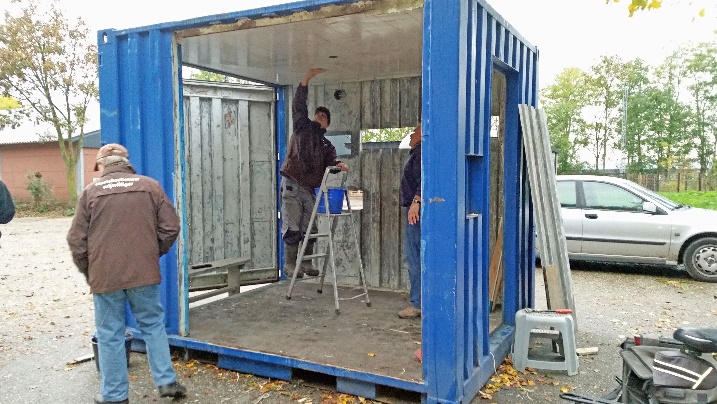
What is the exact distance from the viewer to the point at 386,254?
22.5 feet

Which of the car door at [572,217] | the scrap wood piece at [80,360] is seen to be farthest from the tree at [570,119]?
the scrap wood piece at [80,360]

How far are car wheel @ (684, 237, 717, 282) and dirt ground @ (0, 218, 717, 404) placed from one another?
7.6 inches

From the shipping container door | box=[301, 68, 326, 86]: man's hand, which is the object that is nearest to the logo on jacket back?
box=[301, 68, 326, 86]: man's hand

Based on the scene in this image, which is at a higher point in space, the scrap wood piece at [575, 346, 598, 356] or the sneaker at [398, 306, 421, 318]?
the sneaker at [398, 306, 421, 318]

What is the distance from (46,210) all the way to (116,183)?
74.5 ft

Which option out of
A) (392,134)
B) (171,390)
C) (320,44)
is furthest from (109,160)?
(392,134)

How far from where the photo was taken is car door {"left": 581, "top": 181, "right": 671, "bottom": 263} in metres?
8.23

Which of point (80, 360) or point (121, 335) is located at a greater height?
point (121, 335)

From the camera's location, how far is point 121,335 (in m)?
3.68

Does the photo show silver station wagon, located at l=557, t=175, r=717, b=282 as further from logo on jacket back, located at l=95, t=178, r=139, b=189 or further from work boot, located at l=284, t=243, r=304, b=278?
logo on jacket back, located at l=95, t=178, r=139, b=189

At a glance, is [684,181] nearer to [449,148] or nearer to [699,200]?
[699,200]

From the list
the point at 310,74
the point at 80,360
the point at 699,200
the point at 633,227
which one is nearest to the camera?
the point at 80,360

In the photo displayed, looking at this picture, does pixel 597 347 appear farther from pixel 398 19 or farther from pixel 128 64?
pixel 128 64

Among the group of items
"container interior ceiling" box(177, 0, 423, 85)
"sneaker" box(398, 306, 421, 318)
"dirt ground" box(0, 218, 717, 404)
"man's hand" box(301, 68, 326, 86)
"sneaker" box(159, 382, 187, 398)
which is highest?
"container interior ceiling" box(177, 0, 423, 85)
